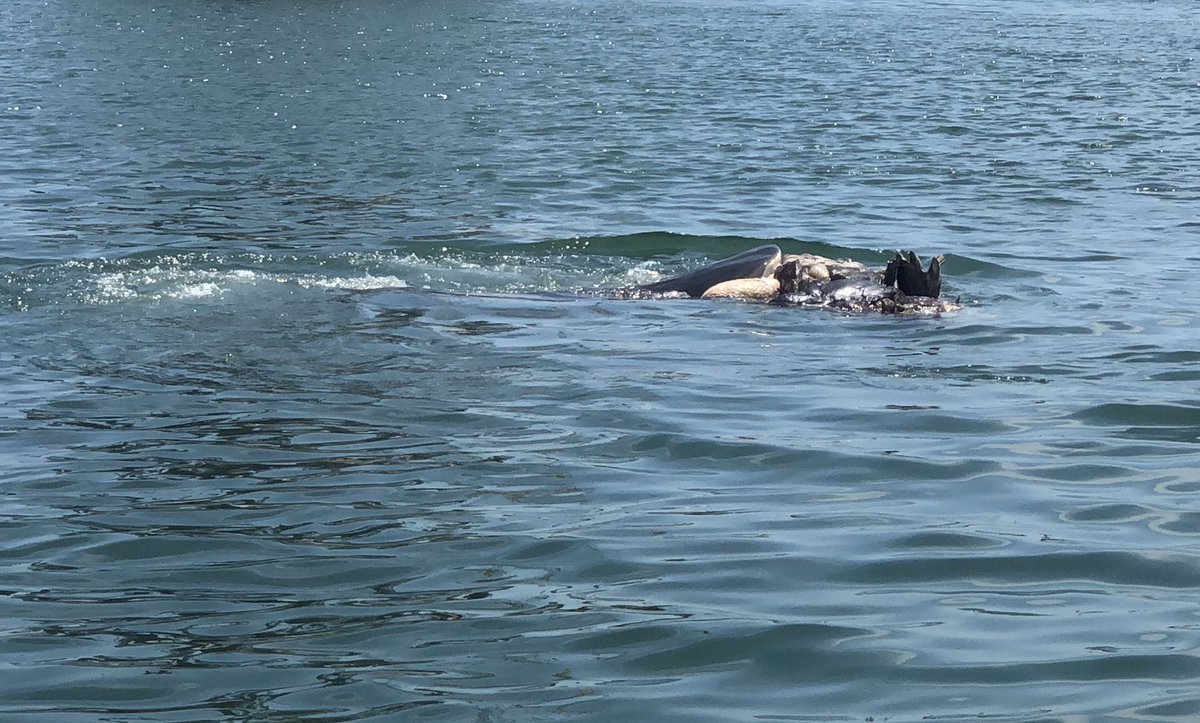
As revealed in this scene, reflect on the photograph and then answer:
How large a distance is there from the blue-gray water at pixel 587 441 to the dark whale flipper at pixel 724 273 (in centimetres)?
45

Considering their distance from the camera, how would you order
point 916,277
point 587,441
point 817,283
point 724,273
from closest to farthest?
point 587,441, point 916,277, point 817,283, point 724,273

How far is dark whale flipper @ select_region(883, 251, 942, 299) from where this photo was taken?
42.6ft

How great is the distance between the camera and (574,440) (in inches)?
348

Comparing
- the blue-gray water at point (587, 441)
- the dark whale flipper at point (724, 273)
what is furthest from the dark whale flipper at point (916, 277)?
the dark whale flipper at point (724, 273)

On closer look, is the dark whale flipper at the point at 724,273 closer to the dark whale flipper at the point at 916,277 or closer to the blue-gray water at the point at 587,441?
the blue-gray water at the point at 587,441

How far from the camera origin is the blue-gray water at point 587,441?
18.5ft

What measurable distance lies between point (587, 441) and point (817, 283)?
16.5ft

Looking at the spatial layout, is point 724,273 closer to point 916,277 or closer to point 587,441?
point 916,277

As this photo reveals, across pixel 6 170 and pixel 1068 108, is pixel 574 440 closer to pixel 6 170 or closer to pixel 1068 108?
pixel 6 170

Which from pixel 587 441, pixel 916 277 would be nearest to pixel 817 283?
pixel 916 277

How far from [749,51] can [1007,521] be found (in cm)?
3638

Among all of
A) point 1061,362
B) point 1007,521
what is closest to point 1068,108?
point 1061,362

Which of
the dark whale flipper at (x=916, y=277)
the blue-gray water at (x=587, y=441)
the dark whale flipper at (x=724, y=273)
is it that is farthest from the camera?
the dark whale flipper at (x=724, y=273)

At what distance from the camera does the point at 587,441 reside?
29.0 ft
